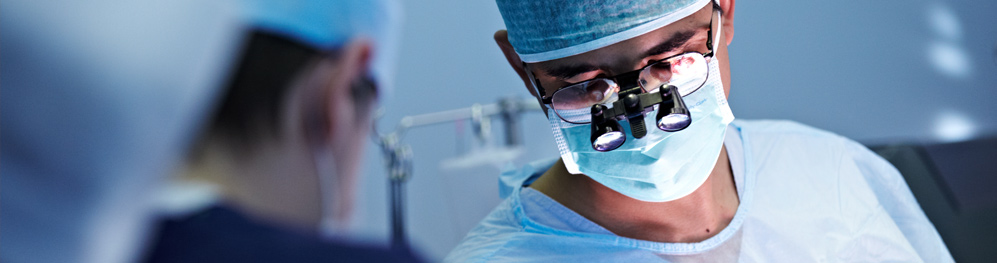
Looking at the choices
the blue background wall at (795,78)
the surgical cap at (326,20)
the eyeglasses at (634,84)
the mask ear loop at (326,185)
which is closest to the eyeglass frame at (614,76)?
the eyeglasses at (634,84)

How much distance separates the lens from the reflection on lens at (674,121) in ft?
3.09

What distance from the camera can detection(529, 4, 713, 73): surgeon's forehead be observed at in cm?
104

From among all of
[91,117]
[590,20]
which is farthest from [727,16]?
[91,117]

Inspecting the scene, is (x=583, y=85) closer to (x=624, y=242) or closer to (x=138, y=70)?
(x=624, y=242)

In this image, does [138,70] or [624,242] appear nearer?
[138,70]

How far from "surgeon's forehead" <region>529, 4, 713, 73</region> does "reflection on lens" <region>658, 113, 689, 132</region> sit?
0.14 m

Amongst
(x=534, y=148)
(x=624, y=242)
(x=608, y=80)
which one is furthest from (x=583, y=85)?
(x=534, y=148)

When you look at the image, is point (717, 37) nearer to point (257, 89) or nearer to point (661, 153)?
point (661, 153)

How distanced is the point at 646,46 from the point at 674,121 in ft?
0.51

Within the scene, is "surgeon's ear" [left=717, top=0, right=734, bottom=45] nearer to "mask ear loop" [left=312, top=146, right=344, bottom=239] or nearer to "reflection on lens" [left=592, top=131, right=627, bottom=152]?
"reflection on lens" [left=592, top=131, right=627, bottom=152]

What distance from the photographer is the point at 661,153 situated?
1.08 m

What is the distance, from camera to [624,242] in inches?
44.6

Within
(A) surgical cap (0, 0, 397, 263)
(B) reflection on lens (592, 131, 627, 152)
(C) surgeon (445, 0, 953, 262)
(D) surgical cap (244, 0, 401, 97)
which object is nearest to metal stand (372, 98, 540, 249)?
(C) surgeon (445, 0, 953, 262)

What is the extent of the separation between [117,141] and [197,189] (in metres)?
0.09
